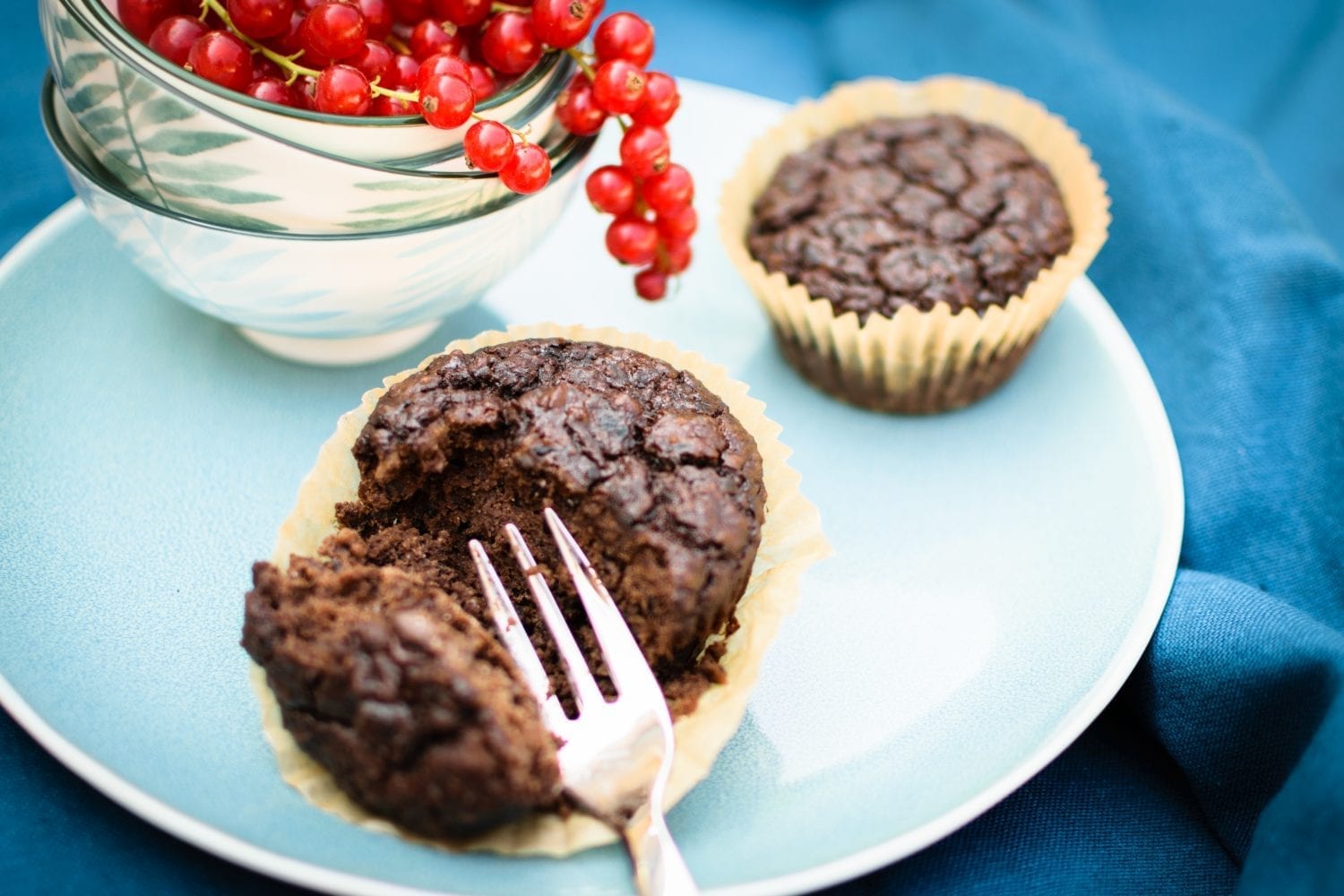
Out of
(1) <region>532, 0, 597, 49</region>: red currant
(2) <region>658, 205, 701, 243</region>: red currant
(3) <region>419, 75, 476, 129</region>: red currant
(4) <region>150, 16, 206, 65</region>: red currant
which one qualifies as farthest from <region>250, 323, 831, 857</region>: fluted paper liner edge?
(4) <region>150, 16, 206, 65</region>: red currant

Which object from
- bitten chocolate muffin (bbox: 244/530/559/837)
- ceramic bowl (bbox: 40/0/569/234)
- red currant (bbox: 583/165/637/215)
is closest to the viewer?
bitten chocolate muffin (bbox: 244/530/559/837)

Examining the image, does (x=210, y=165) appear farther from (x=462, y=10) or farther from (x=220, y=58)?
(x=462, y=10)

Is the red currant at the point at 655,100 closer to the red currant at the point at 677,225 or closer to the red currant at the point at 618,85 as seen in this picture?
the red currant at the point at 618,85

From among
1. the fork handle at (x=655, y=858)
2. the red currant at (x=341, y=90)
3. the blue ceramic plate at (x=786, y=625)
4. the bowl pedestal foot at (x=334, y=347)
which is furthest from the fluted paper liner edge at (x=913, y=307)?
the fork handle at (x=655, y=858)

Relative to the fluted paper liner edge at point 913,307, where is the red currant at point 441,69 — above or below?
above

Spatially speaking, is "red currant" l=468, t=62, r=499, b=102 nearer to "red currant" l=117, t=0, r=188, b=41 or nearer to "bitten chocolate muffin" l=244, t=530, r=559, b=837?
"red currant" l=117, t=0, r=188, b=41

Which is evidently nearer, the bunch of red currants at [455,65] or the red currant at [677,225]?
the bunch of red currants at [455,65]

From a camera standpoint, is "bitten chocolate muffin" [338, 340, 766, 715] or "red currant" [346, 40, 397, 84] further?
"red currant" [346, 40, 397, 84]

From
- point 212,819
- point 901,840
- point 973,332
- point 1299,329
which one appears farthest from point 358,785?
point 1299,329
